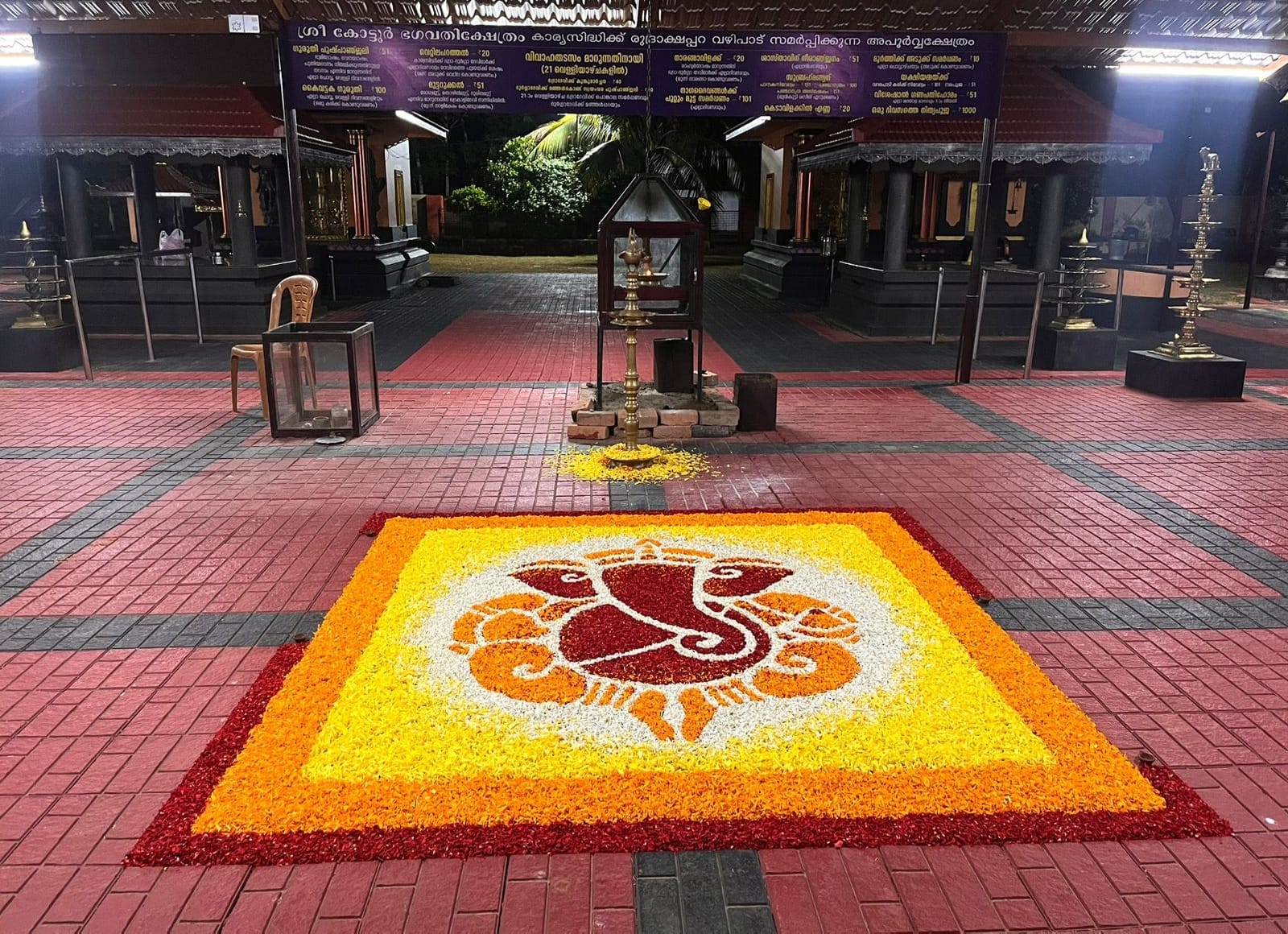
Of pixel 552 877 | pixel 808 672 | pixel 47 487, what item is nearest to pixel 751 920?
pixel 552 877

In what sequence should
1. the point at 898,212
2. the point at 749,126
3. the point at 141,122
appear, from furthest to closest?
the point at 749,126, the point at 898,212, the point at 141,122

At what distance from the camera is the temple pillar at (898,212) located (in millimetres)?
13383

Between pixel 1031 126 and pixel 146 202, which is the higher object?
pixel 1031 126

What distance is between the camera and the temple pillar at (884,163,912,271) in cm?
1338

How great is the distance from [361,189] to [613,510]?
14.3 meters

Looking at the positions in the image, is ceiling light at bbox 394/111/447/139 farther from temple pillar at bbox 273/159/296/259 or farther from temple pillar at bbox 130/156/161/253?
temple pillar at bbox 130/156/161/253

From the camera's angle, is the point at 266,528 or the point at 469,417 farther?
the point at 469,417

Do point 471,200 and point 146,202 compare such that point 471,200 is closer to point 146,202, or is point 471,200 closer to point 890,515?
point 146,202

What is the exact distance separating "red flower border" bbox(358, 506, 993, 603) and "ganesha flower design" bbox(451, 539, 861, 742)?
837 millimetres

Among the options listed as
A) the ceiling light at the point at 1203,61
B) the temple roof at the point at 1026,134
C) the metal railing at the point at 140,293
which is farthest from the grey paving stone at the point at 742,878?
the ceiling light at the point at 1203,61

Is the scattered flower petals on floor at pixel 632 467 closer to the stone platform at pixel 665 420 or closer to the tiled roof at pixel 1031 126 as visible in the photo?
the stone platform at pixel 665 420

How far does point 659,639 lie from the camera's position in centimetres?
412

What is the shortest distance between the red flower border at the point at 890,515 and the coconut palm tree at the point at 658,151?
20.4 metres

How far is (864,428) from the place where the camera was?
26.7ft
